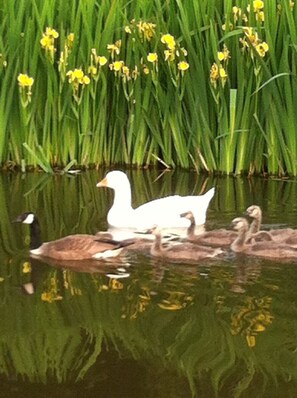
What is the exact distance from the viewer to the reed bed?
8.88 m

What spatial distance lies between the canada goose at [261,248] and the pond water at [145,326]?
12 centimetres

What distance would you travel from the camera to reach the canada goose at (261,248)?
20.1ft

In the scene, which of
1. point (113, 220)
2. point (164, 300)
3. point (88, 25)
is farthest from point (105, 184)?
point (164, 300)

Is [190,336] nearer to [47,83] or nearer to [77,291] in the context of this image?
[77,291]

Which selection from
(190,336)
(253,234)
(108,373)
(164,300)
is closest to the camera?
(108,373)

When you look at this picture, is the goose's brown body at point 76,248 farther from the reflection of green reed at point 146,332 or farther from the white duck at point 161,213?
the white duck at point 161,213

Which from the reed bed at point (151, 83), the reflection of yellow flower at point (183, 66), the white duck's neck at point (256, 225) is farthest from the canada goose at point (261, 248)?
the reflection of yellow flower at point (183, 66)

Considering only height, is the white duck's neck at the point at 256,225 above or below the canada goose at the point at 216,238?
above

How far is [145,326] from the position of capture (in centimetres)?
A: 498

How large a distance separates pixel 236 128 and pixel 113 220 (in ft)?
7.32

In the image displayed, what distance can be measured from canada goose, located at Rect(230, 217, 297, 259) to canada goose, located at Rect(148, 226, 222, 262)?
0.14 meters

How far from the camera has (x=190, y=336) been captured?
487cm

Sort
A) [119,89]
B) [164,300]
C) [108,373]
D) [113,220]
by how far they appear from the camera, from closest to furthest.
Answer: [108,373]
[164,300]
[113,220]
[119,89]

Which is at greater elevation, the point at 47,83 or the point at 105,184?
the point at 47,83
